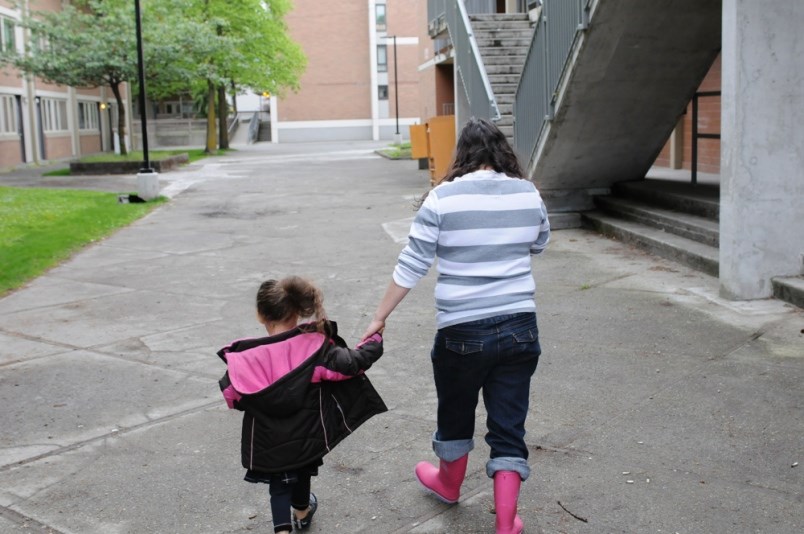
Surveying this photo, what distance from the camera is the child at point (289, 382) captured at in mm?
3627

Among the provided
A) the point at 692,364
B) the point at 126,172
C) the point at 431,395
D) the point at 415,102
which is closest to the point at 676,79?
the point at 692,364

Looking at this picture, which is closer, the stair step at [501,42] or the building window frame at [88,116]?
the stair step at [501,42]

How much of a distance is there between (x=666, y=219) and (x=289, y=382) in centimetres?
814

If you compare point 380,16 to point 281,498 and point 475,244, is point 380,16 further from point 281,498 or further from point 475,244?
point 281,498

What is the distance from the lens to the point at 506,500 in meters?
3.78

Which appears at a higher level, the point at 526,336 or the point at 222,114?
the point at 222,114

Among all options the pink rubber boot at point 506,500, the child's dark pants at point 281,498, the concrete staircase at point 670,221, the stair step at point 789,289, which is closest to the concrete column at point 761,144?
the stair step at point 789,289

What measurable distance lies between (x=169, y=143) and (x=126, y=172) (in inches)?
1385

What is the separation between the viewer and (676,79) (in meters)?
11.4

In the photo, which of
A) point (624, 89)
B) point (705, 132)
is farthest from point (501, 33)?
point (624, 89)

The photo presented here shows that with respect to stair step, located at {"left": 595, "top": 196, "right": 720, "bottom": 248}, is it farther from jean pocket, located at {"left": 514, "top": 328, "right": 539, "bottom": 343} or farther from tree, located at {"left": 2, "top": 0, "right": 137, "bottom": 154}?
tree, located at {"left": 2, "top": 0, "right": 137, "bottom": 154}

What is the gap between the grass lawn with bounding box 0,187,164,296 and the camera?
36.1 ft

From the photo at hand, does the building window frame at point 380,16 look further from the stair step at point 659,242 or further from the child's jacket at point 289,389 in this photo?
the child's jacket at point 289,389

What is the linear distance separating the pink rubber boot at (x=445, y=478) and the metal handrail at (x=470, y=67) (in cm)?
1036
